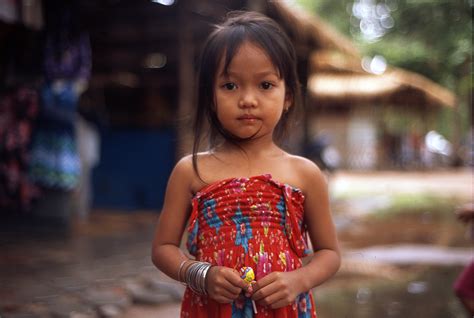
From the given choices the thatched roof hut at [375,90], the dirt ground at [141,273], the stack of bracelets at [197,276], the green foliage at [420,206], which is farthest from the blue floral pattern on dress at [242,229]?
the thatched roof hut at [375,90]

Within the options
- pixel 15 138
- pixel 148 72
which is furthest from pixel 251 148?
pixel 148 72

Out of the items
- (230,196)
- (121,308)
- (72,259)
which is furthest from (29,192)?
(230,196)

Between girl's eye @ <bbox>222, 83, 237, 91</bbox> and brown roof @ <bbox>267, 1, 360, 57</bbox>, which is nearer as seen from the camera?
girl's eye @ <bbox>222, 83, 237, 91</bbox>

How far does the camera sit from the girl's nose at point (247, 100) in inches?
57.5

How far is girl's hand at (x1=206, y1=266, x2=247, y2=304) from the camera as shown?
135 centimetres

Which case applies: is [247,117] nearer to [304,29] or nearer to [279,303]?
[279,303]

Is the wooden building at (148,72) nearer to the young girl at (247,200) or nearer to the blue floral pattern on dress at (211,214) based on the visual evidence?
the young girl at (247,200)

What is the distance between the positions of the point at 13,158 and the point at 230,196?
13.2 ft

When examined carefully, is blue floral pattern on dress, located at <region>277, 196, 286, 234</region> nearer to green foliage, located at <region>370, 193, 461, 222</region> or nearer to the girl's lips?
the girl's lips

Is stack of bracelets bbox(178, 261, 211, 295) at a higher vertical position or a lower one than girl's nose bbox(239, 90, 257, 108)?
lower

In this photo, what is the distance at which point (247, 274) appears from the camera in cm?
139

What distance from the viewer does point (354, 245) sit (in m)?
6.29

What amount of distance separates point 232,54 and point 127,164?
22.3 feet

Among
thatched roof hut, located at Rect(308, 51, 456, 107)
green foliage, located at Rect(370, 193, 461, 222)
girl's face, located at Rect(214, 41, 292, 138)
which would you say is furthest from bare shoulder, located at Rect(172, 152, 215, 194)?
thatched roof hut, located at Rect(308, 51, 456, 107)
